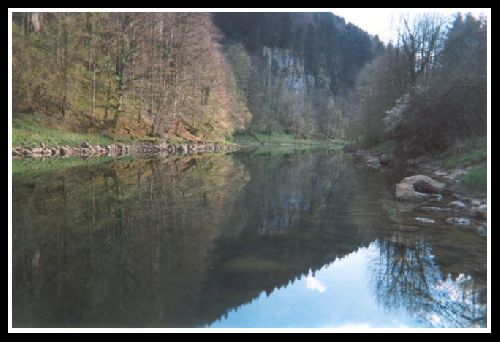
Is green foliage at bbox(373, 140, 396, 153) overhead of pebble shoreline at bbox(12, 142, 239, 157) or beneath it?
overhead

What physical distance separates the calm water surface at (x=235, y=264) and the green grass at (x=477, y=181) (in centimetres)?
273

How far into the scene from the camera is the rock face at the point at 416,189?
12320mm

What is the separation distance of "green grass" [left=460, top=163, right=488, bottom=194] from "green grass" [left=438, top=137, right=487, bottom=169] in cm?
197

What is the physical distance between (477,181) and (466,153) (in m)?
5.64

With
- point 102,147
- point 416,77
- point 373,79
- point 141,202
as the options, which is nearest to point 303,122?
point 373,79

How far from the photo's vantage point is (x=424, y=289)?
593cm

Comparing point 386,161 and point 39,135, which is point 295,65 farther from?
point 39,135

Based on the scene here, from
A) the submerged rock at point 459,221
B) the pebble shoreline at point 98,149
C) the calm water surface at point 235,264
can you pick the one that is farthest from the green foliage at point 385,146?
the submerged rock at point 459,221

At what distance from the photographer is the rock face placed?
1232cm

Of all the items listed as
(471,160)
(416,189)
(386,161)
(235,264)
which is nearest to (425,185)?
(416,189)

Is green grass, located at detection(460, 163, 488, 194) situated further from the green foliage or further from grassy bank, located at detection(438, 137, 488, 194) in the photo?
the green foliage

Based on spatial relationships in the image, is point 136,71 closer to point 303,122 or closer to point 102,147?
point 102,147

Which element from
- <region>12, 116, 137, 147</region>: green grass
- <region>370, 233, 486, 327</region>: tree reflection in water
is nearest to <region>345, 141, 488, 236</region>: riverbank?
<region>370, 233, 486, 327</region>: tree reflection in water

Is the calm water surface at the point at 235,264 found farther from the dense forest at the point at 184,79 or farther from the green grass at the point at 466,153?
the dense forest at the point at 184,79
